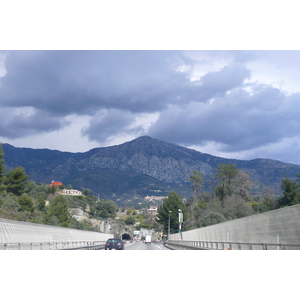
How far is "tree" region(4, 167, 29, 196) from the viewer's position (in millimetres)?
113500

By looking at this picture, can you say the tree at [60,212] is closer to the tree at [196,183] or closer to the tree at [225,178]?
the tree at [225,178]

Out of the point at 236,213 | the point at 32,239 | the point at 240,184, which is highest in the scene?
the point at 240,184

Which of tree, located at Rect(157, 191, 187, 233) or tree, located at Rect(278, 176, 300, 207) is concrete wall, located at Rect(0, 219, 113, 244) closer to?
tree, located at Rect(278, 176, 300, 207)

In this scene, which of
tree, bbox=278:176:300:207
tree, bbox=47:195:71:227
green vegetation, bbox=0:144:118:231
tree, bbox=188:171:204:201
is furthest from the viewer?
tree, bbox=188:171:204:201

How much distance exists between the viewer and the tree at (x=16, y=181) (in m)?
114

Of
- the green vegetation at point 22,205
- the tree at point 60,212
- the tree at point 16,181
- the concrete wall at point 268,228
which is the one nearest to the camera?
→ the concrete wall at point 268,228

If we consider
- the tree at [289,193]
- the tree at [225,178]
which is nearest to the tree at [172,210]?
the tree at [225,178]

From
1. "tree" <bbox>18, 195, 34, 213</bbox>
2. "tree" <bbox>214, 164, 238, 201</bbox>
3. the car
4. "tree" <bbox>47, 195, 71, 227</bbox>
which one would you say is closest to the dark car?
the car

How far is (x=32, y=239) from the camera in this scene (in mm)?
33094

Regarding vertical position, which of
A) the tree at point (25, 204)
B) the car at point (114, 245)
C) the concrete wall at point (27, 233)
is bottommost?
the car at point (114, 245)
